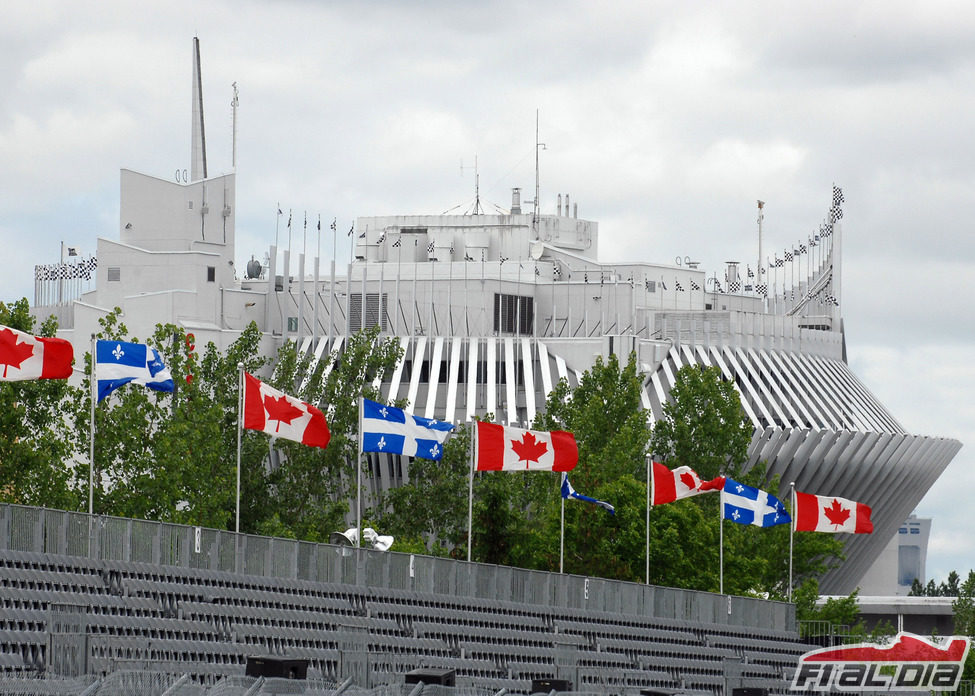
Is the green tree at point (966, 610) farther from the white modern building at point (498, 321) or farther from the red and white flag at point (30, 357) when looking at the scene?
the red and white flag at point (30, 357)

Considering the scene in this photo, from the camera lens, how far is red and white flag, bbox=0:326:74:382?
142 ft

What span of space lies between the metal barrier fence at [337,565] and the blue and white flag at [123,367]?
14.1 ft

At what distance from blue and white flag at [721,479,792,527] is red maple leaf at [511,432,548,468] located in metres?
9.06

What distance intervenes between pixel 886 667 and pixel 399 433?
838 inches

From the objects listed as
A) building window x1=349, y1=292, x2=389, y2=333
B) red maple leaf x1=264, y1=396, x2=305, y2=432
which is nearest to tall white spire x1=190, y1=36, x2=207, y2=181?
building window x1=349, y1=292, x2=389, y2=333

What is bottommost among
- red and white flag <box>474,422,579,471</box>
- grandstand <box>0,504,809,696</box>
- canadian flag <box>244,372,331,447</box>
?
grandstand <box>0,504,809,696</box>

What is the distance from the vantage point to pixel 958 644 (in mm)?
62750

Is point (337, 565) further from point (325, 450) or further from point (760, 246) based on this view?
point (760, 246)

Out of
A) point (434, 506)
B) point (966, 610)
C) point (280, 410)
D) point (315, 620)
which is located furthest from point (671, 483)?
point (966, 610)

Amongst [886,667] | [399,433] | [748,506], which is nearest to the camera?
[399,433]

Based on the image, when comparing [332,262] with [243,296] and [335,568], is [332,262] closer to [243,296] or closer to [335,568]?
[243,296]

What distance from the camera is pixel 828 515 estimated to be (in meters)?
64.8

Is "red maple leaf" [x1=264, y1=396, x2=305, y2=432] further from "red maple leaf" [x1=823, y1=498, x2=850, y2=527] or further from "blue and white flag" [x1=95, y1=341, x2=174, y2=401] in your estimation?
"red maple leaf" [x1=823, y1=498, x2=850, y2=527]

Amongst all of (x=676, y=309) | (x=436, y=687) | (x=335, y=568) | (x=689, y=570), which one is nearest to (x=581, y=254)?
(x=676, y=309)
